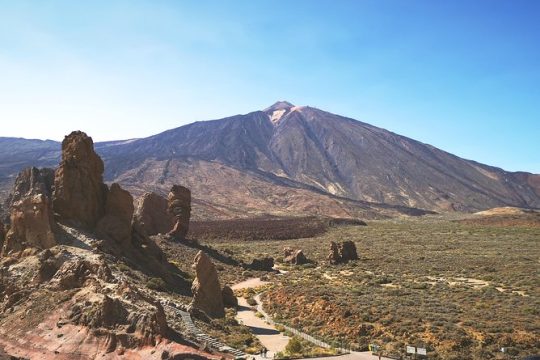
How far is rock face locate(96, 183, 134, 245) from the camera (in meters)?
34.4

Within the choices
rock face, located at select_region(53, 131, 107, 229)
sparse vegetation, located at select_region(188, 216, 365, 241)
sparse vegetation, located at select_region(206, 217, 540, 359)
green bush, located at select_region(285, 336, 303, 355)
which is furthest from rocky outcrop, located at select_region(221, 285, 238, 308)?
sparse vegetation, located at select_region(188, 216, 365, 241)

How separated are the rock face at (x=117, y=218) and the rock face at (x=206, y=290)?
22.9 feet

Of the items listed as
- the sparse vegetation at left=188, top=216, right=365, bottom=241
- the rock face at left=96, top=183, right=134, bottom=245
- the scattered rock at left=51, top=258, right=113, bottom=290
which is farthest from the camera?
the sparse vegetation at left=188, top=216, right=365, bottom=241

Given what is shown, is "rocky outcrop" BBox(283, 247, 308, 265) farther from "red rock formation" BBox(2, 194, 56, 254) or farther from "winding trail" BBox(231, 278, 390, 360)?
"red rock formation" BBox(2, 194, 56, 254)

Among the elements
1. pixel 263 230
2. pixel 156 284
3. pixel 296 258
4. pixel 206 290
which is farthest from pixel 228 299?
pixel 263 230

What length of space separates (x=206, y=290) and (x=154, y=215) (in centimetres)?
3510

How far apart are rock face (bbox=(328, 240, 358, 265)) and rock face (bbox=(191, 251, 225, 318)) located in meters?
29.0

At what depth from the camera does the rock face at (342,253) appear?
58.6 meters

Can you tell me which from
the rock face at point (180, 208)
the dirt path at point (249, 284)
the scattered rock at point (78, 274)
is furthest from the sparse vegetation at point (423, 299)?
the scattered rock at point (78, 274)

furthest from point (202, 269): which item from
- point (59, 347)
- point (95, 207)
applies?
point (59, 347)

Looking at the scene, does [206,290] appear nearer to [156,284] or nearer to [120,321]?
[156,284]

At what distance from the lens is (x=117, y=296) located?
2167 centimetres

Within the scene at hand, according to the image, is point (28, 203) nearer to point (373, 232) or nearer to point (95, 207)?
point (95, 207)

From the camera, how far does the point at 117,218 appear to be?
117 ft
